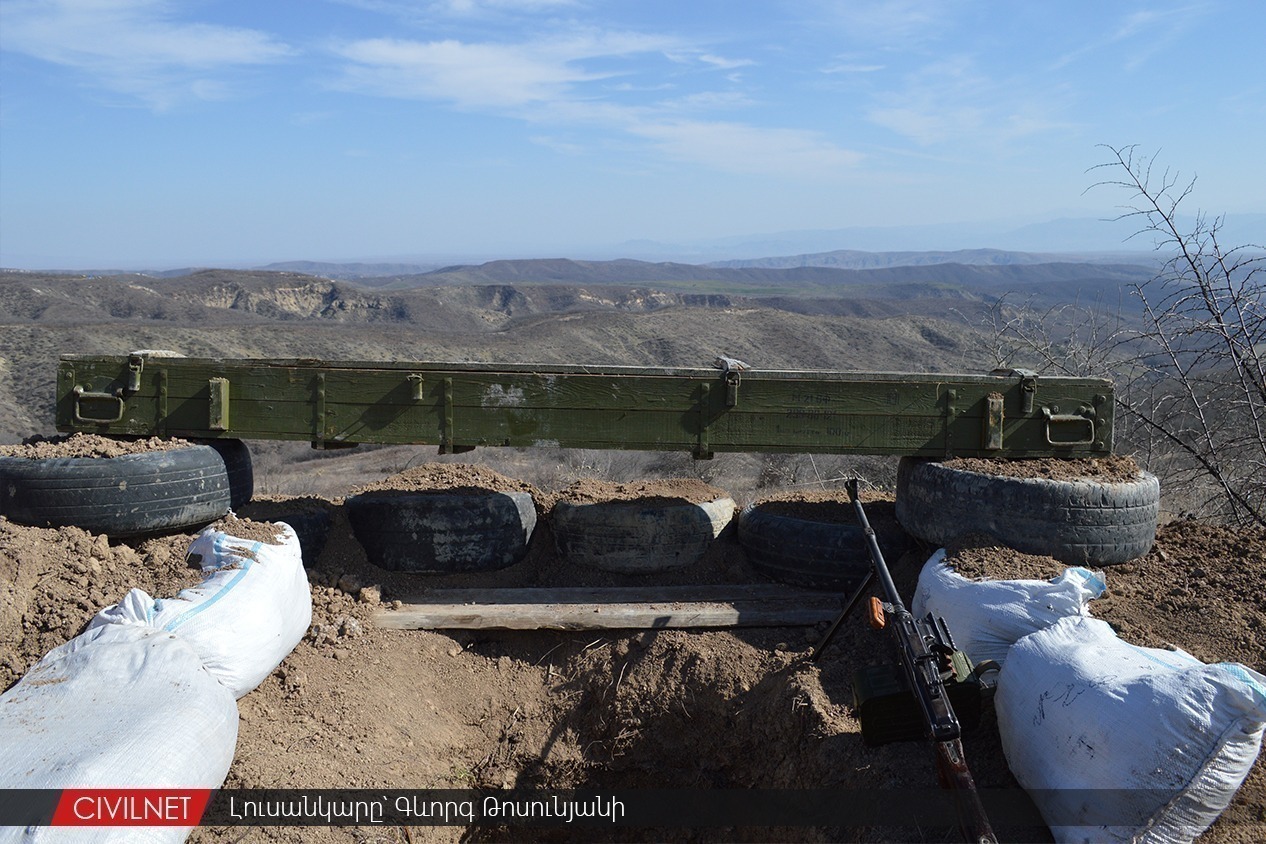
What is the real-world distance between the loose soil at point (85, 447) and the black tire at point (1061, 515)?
4.44 metres

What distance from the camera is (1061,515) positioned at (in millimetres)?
4711

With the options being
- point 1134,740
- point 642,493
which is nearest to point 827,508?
point 642,493

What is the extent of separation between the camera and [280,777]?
3723 mm

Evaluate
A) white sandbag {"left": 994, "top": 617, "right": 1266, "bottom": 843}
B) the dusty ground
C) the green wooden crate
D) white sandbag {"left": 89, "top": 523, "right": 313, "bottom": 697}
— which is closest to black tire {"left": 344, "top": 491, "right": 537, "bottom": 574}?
the dusty ground

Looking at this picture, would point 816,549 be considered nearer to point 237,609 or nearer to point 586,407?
point 586,407

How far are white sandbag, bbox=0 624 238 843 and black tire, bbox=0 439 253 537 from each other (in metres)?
1.14

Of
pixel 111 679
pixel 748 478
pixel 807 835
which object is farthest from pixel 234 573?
pixel 748 478

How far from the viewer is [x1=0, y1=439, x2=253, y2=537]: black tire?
4.77m

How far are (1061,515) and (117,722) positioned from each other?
14.3 ft

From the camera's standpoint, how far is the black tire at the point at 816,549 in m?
5.32

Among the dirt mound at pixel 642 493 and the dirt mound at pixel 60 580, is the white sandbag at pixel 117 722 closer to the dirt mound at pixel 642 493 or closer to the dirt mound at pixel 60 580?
the dirt mound at pixel 60 580

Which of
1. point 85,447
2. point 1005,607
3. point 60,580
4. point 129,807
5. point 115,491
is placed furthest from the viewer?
point 85,447

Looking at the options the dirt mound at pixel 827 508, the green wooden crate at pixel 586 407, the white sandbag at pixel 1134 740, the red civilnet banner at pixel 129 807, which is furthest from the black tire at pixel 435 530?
the white sandbag at pixel 1134 740

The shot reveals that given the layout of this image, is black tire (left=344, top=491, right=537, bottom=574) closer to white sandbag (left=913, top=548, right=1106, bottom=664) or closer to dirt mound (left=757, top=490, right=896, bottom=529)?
dirt mound (left=757, top=490, right=896, bottom=529)
